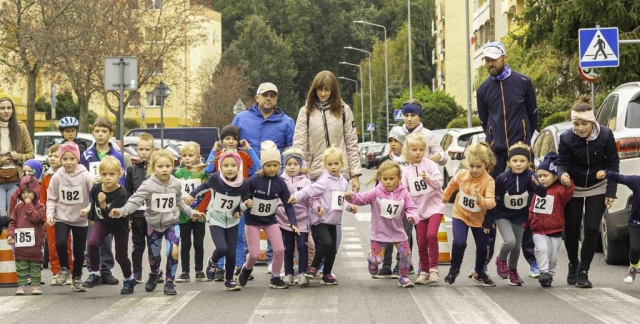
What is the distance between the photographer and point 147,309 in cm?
1089

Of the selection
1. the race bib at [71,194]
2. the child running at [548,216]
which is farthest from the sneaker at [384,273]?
the race bib at [71,194]

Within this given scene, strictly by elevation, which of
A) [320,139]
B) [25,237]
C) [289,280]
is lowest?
[289,280]

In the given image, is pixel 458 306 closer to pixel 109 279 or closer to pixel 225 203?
pixel 225 203

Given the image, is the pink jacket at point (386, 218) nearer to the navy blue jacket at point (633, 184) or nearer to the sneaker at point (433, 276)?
the sneaker at point (433, 276)

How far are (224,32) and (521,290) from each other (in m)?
115

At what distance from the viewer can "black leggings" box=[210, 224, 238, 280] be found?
40.7 feet

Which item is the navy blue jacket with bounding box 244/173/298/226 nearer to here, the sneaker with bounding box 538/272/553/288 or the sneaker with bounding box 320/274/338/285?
the sneaker with bounding box 320/274/338/285

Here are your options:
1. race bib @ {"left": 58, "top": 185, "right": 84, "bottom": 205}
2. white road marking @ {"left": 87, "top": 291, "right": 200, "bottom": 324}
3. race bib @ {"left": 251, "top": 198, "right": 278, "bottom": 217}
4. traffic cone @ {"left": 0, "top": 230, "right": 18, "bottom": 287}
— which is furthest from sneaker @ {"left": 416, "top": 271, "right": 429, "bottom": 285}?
traffic cone @ {"left": 0, "top": 230, "right": 18, "bottom": 287}

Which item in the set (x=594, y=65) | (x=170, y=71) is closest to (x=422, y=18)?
(x=170, y=71)

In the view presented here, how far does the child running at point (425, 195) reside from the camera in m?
12.6

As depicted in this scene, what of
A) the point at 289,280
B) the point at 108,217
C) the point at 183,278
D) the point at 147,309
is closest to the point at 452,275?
the point at 289,280

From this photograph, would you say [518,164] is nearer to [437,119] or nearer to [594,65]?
[594,65]

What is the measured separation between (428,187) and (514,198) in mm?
865

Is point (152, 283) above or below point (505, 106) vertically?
below
